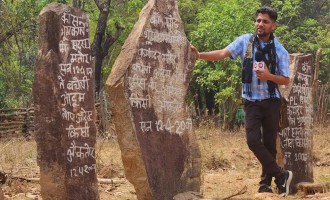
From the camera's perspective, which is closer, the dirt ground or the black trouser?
the black trouser

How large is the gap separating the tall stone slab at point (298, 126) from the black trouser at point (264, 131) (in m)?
0.81

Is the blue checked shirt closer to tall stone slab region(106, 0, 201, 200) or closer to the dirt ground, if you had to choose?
tall stone slab region(106, 0, 201, 200)

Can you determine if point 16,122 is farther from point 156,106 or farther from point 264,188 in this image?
point 264,188

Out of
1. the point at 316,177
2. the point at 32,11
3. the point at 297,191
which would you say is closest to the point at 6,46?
the point at 32,11

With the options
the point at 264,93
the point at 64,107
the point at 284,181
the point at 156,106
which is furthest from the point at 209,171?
the point at 64,107

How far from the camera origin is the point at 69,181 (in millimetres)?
5430

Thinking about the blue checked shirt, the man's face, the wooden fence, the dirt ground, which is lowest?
the dirt ground

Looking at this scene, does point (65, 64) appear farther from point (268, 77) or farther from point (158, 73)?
point (268, 77)

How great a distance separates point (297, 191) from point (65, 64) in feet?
9.61

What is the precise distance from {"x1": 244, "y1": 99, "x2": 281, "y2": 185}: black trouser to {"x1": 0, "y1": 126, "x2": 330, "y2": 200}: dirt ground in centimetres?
32

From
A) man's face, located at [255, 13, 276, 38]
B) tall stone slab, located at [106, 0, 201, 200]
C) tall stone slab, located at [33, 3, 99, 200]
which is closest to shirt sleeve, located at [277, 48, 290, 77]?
man's face, located at [255, 13, 276, 38]

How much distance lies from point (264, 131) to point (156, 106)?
1115mm

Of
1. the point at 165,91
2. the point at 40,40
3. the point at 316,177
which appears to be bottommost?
the point at 316,177

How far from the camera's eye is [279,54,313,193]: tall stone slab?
6.82m
